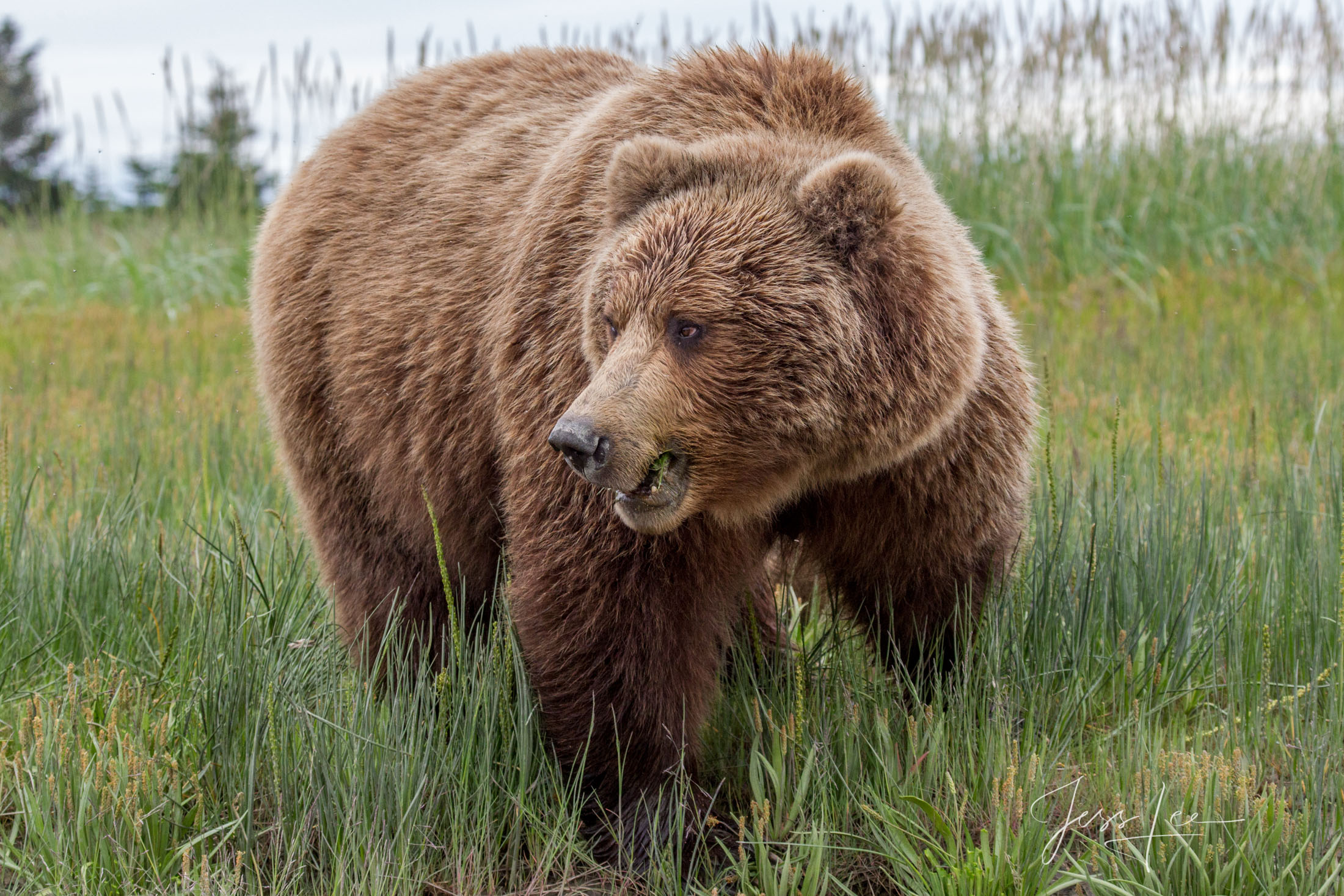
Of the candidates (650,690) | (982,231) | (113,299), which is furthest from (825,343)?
(113,299)

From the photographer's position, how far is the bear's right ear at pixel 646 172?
296 cm

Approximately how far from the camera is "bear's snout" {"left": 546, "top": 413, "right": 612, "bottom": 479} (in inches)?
99.0

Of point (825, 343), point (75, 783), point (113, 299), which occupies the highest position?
point (825, 343)

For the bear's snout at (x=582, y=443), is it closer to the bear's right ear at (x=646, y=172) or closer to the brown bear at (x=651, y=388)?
the brown bear at (x=651, y=388)

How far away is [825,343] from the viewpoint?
9.16 ft

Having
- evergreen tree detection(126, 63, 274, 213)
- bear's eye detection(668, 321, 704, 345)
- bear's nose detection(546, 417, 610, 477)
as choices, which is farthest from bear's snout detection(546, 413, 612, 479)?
evergreen tree detection(126, 63, 274, 213)

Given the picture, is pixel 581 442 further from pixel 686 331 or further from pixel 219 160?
pixel 219 160

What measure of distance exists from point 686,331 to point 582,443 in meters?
0.43

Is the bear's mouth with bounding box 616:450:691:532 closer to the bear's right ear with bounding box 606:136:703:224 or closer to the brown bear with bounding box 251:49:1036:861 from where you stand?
the brown bear with bounding box 251:49:1036:861

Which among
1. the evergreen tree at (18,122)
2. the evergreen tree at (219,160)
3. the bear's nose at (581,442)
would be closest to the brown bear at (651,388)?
the bear's nose at (581,442)

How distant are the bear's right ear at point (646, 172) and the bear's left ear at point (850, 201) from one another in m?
0.30

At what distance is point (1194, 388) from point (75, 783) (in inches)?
217

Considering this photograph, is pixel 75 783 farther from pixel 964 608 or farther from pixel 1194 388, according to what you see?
pixel 1194 388

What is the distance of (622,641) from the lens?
3049 mm
